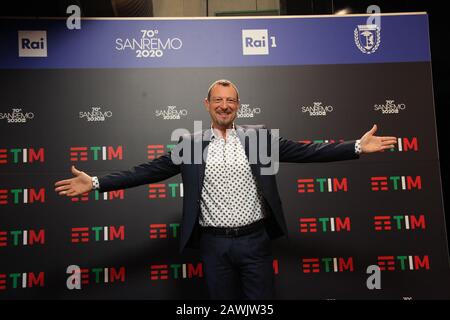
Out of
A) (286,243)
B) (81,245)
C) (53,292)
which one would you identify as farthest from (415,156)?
(53,292)

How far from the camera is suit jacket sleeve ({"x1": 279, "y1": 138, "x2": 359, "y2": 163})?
2482 mm

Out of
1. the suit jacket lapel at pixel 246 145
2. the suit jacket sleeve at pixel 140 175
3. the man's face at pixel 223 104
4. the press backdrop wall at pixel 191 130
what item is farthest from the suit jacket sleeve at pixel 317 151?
the press backdrop wall at pixel 191 130

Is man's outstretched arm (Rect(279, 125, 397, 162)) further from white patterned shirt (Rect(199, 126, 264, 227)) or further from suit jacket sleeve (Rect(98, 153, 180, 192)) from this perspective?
suit jacket sleeve (Rect(98, 153, 180, 192))

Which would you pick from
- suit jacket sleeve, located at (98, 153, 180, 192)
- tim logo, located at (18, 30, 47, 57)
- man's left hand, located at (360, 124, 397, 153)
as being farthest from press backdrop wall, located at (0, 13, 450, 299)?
man's left hand, located at (360, 124, 397, 153)

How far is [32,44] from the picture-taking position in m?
3.36

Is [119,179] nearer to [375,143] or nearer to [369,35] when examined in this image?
[375,143]

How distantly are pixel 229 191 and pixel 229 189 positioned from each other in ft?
0.04

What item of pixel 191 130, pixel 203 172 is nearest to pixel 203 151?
pixel 203 172

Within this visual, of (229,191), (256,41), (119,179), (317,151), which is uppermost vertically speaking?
(256,41)

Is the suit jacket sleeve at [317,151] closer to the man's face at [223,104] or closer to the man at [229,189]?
the man at [229,189]

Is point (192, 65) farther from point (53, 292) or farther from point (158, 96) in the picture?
point (53, 292)

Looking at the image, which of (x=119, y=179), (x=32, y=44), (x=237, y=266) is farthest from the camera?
(x=32, y=44)

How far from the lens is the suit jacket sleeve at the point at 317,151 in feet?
8.14

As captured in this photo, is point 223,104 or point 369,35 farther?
point 369,35
